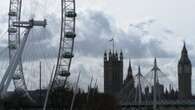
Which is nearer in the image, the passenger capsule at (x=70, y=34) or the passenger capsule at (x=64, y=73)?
the passenger capsule at (x=64, y=73)

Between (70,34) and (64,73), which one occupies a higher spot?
(70,34)

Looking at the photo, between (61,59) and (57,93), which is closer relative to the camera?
(61,59)

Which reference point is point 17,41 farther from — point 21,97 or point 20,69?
point 21,97

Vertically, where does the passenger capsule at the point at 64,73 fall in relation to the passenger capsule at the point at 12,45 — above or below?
below

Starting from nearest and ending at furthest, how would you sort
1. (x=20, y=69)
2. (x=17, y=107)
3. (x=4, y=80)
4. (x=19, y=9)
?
(x=4, y=80) < (x=19, y=9) < (x=20, y=69) < (x=17, y=107)

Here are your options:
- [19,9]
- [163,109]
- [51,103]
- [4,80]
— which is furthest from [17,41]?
[163,109]

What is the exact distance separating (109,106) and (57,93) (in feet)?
32.2

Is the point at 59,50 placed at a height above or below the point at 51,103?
above

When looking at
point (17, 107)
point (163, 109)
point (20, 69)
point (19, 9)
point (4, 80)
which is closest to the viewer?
point (4, 80)

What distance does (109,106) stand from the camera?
123 m

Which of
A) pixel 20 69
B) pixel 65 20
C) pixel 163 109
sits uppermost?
pixel 65 20

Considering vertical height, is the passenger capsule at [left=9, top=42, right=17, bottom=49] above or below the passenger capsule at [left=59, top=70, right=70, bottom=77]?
above

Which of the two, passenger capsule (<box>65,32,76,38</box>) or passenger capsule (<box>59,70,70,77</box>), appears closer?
passenger capsule (<box>59,70,70,77</box>)

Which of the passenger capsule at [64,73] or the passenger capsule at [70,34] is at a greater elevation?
the passenger capsule at [70,34]
